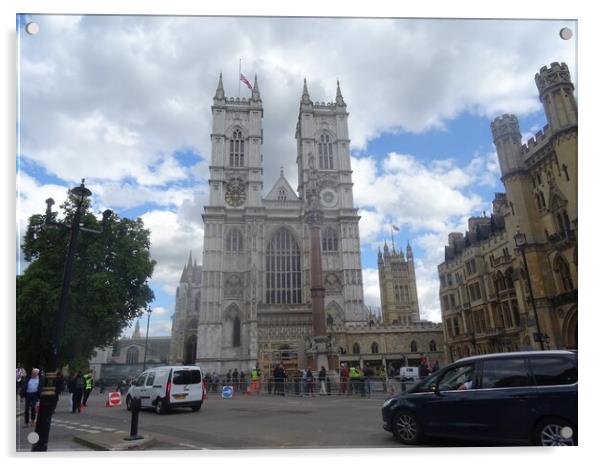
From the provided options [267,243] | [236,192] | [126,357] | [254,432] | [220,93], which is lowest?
[254,432]

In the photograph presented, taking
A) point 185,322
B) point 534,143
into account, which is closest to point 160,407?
point 534,143

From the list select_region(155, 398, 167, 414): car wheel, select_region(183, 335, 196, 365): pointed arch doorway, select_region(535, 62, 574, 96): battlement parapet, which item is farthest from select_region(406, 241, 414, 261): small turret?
select_region(535, 62, 574, 96): battlement parapet

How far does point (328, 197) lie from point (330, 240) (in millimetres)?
5581

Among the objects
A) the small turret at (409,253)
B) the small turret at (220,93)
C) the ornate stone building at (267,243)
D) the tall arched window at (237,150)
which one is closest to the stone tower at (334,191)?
the ornate stone building at (267,243)

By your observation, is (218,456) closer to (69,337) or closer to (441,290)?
(69,337)

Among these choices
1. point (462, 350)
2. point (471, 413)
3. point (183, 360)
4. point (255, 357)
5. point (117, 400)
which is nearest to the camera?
point (471, 413)

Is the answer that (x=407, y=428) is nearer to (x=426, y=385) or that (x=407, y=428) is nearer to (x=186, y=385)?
(x=426, y=385)

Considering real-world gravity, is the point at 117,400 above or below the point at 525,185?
below

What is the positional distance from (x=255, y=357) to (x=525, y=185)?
30719 mm

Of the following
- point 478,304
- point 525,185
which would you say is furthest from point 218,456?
point 478,304

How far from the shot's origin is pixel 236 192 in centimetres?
5222

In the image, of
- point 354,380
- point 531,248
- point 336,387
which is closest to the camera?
point 354,380

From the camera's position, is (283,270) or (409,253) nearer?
(283,270)

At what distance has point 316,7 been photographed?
7.55 meters
